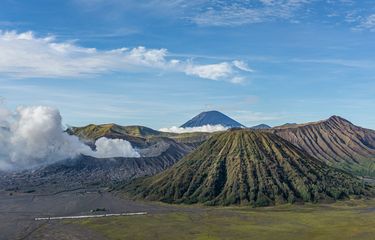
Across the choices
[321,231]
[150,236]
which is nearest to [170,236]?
[150,236]

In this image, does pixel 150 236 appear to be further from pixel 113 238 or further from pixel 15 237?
pixel 15 237

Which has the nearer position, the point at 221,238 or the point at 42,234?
the point at 221,238

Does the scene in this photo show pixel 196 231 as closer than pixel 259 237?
No

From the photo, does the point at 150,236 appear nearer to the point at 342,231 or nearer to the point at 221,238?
the point at 221,238

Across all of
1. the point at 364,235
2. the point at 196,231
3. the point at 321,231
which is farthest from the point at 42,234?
the point at 364,235

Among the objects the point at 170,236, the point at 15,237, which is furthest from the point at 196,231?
the point at 15,237

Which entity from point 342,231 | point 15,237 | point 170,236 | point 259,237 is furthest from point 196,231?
point 15,237

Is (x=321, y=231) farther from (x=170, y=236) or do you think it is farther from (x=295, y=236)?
(x=170, y=236)
